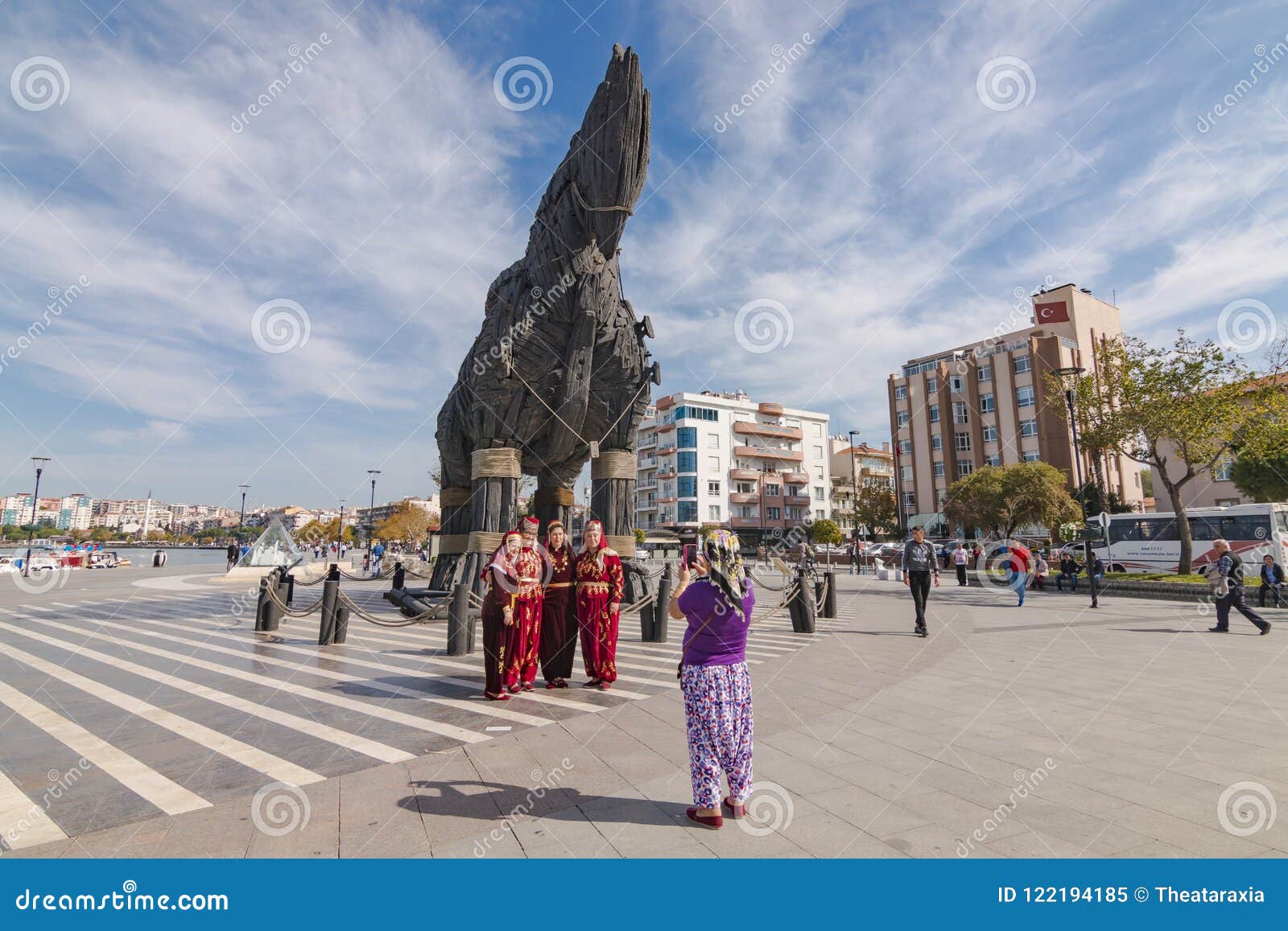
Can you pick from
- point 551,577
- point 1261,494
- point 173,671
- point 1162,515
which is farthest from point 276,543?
point 1261,494

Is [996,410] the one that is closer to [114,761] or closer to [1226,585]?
[1226,585]

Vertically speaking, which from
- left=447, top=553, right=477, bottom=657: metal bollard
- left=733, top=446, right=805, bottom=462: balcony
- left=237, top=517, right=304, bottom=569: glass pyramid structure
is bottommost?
left=447, top=553, right=477, bottom=657: metal bollard

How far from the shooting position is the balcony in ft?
203

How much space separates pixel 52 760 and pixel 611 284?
31.1 ft

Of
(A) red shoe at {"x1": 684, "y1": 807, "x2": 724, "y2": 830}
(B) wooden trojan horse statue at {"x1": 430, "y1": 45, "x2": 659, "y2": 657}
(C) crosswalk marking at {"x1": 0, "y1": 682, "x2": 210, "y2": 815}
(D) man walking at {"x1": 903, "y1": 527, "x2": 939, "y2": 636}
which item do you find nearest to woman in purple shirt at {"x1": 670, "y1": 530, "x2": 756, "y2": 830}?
(A) red shoe at {"x1": 684, "y1": 807, "x2": 724, "y2": 830}

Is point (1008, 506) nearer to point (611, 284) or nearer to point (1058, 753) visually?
point (611, 284)

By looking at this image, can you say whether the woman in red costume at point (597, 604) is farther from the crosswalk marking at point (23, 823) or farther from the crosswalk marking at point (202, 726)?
the crosswalk marking at point (23, 823)

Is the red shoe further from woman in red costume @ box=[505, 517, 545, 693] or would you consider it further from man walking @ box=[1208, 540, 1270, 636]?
man walking @ box=[1208, 540, 1270, 636]

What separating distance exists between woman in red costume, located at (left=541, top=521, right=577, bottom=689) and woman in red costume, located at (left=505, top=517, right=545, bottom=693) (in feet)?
0.45

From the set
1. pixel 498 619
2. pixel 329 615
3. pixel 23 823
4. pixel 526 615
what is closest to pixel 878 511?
pixel 329 615

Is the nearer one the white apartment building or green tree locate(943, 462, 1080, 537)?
green tree locate(943, 462, 1080, 537)

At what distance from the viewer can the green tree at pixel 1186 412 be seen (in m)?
18.7

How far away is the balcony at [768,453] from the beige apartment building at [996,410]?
11.1 meters

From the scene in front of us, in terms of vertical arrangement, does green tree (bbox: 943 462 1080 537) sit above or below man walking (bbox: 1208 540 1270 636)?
above
